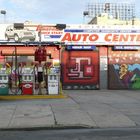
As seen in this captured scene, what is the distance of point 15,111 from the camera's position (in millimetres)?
19000

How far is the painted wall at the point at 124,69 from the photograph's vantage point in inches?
1491

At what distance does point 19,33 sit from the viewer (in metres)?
37.3

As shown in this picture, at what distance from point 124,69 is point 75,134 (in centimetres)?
2484

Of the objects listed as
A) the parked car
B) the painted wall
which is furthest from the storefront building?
the parked car

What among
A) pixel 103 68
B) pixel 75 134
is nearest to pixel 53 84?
pixel 103 68

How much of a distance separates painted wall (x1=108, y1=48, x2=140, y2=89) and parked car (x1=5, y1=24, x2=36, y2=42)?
617cm

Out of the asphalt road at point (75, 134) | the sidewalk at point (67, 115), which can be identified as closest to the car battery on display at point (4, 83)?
the sidewalk at point (67, 115)

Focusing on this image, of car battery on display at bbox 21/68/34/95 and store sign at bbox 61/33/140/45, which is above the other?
store sign at bbox 61/33/140/45

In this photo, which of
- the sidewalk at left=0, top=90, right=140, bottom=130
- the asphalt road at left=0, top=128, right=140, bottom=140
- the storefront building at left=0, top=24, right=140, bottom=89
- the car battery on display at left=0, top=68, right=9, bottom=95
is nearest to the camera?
the asphalt road at left=0, top=128, right=140, bottom=140

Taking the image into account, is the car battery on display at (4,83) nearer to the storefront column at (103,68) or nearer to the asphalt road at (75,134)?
the asphalt road at (75,134)

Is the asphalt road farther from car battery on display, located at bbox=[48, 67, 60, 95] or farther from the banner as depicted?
the banner

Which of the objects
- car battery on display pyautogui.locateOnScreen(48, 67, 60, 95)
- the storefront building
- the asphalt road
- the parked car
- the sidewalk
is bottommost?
the asphalt road

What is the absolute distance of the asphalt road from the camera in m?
12.8

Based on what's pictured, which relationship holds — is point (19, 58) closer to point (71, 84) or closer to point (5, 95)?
point (71, 84)
